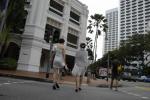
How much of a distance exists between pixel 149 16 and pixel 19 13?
10095 centimetres

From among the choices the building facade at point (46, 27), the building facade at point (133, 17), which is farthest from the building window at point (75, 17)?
the building facade at point (133, 17)

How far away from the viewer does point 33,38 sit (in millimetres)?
29812

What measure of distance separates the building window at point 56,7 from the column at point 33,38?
3.17m

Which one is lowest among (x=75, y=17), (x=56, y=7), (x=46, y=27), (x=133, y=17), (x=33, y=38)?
(x=33, y=38)

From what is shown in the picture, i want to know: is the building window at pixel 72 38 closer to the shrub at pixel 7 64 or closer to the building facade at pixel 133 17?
the shrub at pixel 7 64

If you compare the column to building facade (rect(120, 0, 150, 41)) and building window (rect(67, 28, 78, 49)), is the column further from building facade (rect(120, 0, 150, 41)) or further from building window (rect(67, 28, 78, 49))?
building facade (rect(120, 0, 150, 41))

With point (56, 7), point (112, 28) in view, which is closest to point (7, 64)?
point (56, 7)

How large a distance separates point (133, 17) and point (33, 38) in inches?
4086

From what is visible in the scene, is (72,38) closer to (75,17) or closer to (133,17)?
(75,17)

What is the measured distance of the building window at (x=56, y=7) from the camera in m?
35.1

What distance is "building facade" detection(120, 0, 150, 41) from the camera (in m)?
119

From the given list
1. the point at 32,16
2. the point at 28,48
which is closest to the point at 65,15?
the point at 32,16

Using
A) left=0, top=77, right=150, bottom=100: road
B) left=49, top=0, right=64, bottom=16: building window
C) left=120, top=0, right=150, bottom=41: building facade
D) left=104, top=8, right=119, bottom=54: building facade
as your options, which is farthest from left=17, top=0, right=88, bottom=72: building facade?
left=104, top=8, right=119, bottom=54: building facade

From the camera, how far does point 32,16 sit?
102 ft
